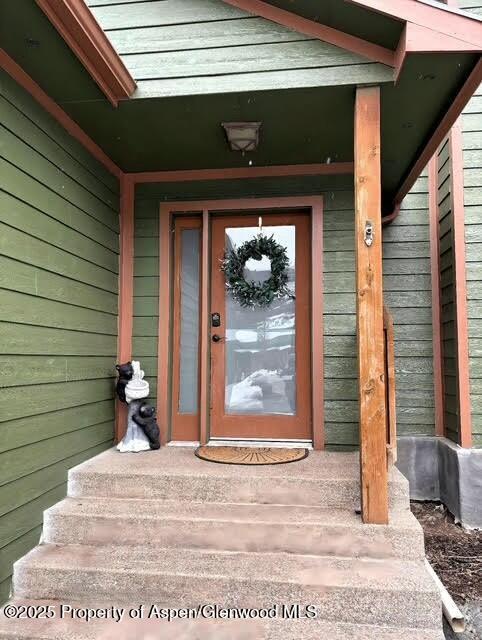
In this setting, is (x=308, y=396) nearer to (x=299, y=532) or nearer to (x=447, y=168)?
(x=299, y=532)

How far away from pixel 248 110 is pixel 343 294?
1.37 m

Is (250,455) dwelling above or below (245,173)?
below

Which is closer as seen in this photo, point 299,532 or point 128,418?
point 299,532

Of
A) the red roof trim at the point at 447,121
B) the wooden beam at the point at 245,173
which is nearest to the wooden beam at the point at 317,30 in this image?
the red roof trim at the point at 447,121

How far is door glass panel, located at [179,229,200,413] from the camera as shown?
11.4ft

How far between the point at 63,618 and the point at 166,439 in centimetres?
147

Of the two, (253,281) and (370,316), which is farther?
(253,281)

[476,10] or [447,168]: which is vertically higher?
[476,10]

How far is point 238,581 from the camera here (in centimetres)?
203

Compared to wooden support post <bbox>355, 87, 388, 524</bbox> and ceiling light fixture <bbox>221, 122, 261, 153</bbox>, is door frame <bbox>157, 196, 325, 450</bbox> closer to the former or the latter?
ceiling light fixture <bbox>221, 122, 261, 153</bbox>

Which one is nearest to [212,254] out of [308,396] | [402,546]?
[308,396]

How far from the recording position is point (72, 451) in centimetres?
270

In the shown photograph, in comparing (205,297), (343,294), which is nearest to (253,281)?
(205,297)

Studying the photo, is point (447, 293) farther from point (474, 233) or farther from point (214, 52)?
point (214, 52)
